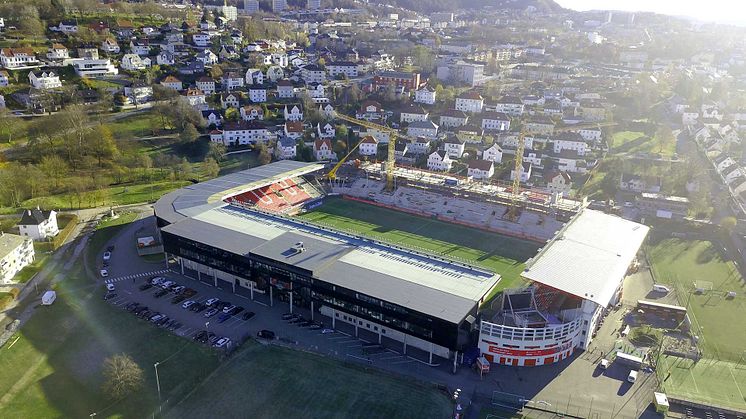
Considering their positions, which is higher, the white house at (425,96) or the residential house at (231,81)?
the residential house at (231,81)

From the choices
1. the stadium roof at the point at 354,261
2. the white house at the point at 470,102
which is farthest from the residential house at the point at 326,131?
the stadium roof at the point at 354,261

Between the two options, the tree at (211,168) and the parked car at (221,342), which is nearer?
the parked car at (221,342)

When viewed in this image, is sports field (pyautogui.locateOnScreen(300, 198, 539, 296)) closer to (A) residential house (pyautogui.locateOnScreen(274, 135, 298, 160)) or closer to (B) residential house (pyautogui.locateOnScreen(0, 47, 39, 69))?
(A) residential house (pyautogui.locateOnScreen(274, 135, 298, 160))

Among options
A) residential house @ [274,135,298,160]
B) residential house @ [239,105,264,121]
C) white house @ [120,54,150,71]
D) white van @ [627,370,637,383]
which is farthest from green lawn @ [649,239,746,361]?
white house @ [120,54,150,71]

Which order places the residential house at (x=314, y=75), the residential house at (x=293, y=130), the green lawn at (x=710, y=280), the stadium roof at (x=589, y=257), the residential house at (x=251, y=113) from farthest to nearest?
1. the residential house at (x=314, y=75)
2. the residential house at (x=251, y=113)
3. the residential house at (x=293, y=130)
4. the green lawn at (x=710, y=280)
5. the stadium roof at (x=589, y=257)

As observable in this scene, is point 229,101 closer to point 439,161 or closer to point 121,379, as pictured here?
point 439,161

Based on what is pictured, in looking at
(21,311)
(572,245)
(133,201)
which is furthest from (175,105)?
(572,245)

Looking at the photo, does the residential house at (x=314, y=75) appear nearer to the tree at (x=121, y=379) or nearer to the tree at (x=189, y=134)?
the tree at (x=189, y=134)
